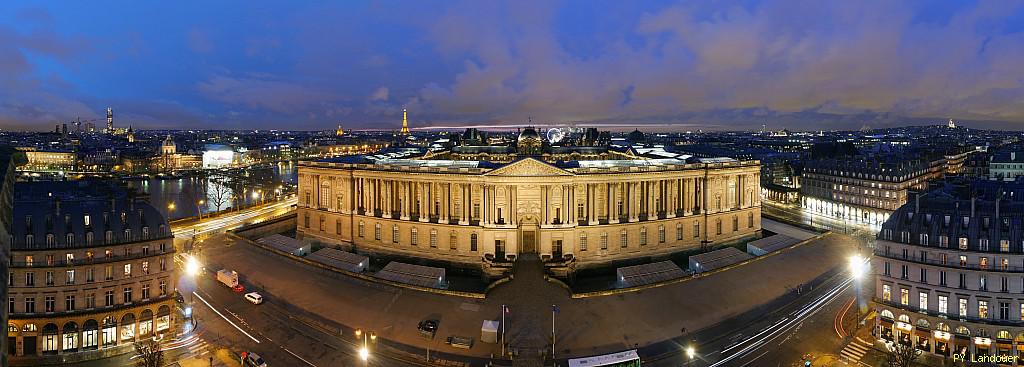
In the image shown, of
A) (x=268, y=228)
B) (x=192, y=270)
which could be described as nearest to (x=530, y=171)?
(x=192, y=270)

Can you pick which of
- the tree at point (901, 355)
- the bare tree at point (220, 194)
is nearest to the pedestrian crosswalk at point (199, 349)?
the tree at point (901, 355)

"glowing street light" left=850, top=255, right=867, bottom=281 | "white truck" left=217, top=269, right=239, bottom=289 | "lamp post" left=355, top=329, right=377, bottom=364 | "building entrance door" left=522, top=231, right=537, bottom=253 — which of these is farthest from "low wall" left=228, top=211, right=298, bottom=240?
"glowing street light" left=850, top=255, right=867, bottom=281

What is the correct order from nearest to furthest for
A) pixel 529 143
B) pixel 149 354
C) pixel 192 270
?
1. pixel 149 354
2. pixel 192 270
3. pixel 529 143

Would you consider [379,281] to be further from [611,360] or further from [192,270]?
[611,360]

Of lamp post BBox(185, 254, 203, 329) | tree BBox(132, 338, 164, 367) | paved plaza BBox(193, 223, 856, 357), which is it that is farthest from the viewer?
lamp post BBox(185, 254, 203, 329)

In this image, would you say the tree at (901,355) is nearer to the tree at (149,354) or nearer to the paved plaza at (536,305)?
the paved plaza at (536,305)

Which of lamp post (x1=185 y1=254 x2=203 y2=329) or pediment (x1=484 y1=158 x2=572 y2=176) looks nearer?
lamp post (x1=185 y1=254 x2=203 y2=329)

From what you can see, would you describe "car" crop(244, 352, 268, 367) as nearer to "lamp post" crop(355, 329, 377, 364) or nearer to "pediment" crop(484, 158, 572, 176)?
"lamp post" crop(355, 329, 377, 364)
